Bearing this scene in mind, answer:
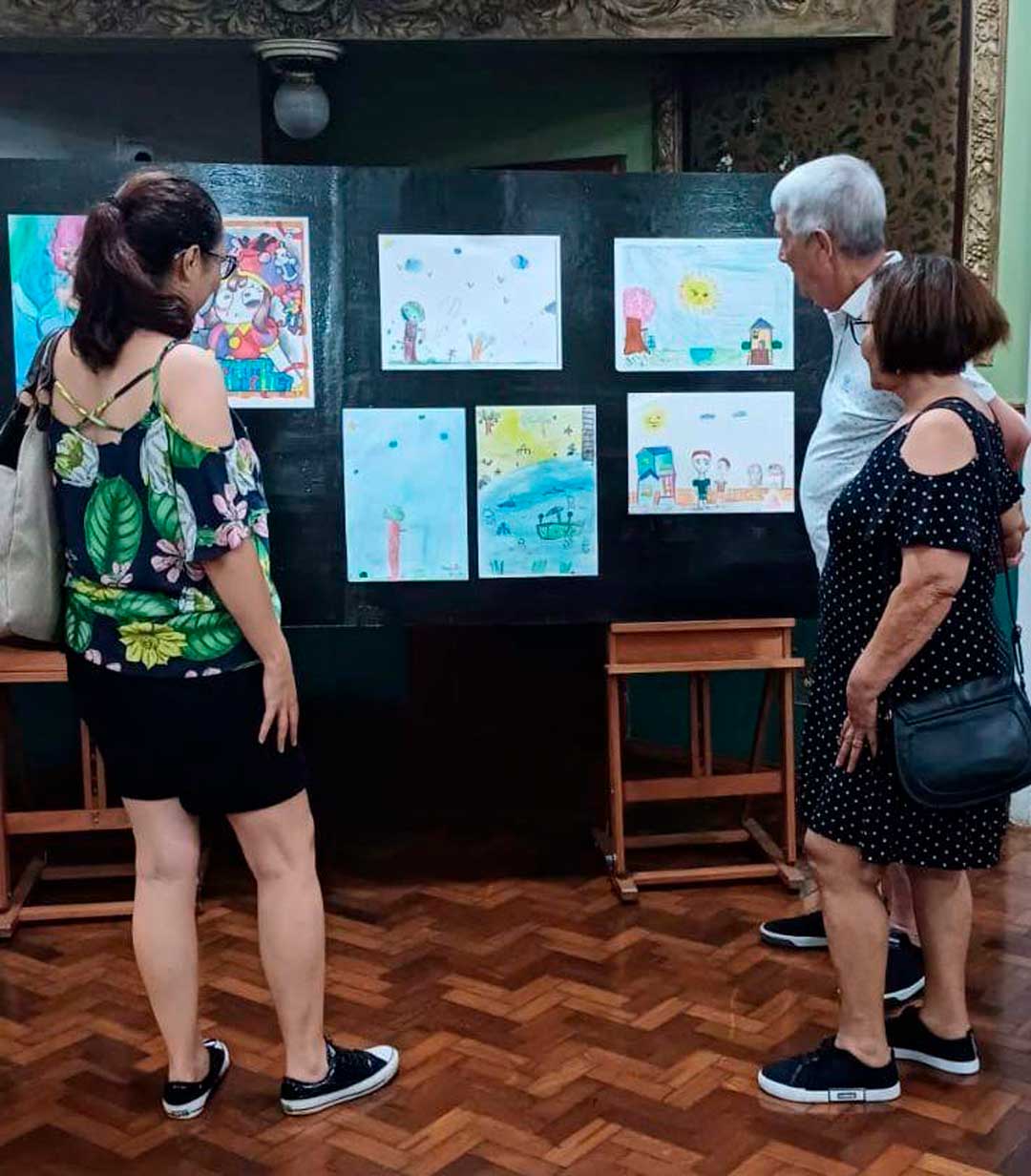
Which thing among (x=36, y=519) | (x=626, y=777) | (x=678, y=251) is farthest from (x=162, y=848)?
(x=626, y=777)

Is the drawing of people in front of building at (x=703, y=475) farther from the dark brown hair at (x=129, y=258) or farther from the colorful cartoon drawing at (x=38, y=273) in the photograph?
the dark brown hair at (x=129, y=258)

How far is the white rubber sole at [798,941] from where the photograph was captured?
9.81 ft

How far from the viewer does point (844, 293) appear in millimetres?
2533

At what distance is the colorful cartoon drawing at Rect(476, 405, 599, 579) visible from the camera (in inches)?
129

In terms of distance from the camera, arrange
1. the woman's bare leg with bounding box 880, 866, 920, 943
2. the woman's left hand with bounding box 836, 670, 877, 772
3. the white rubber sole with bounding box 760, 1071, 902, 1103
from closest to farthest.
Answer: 1. the woman's left hand with bounding box 836, 670, 877, 772
2. the white rubber sole with bounding box 760, 1071, 902, 1103
3. the woman's bare leg with bounding box 880, 866, 920, 943

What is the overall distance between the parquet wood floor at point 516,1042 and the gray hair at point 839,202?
4.80 ft

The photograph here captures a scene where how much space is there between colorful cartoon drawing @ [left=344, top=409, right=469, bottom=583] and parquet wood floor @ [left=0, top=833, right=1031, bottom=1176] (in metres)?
0.82

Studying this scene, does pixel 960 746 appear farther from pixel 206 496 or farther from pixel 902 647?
pixel 206 496

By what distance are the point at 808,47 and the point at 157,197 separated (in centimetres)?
289

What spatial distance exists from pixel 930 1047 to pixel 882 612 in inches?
32.3

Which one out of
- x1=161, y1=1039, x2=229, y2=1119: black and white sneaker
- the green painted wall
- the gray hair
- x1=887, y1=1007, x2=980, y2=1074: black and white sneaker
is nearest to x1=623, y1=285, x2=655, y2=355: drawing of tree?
the gray hair

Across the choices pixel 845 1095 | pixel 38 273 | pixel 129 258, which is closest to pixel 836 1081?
pixel 845 1095

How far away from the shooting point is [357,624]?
3238mm

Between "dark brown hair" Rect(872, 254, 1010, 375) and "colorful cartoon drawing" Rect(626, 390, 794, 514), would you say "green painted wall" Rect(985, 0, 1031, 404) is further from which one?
"dark brown hair" Rect(872, 254, 1010, 375)
